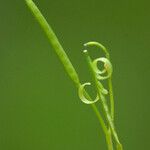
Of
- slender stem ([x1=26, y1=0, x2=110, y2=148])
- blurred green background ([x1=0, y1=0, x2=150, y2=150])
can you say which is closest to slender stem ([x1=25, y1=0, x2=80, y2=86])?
slender stem ([x1=26, y1=0, x2=110, y2=148])

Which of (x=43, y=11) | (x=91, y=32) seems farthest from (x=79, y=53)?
(x=43, y=11)

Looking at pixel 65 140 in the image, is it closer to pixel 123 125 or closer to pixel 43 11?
pixel 123 125

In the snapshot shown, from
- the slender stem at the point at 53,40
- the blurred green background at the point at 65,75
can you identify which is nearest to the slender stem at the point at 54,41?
the slender stem at the point at 53,40

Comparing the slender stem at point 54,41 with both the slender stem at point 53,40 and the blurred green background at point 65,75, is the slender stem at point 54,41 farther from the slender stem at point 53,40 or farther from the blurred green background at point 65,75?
the blurred green background at point 65,75

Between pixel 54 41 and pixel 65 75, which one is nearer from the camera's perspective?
pixel 54 41

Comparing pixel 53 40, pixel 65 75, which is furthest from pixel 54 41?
pixel 65 75

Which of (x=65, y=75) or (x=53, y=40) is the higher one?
(x=53, y=40)

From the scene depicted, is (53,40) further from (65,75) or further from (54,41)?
(65,75)

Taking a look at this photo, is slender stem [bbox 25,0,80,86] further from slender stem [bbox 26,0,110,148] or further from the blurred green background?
the blurred green background
